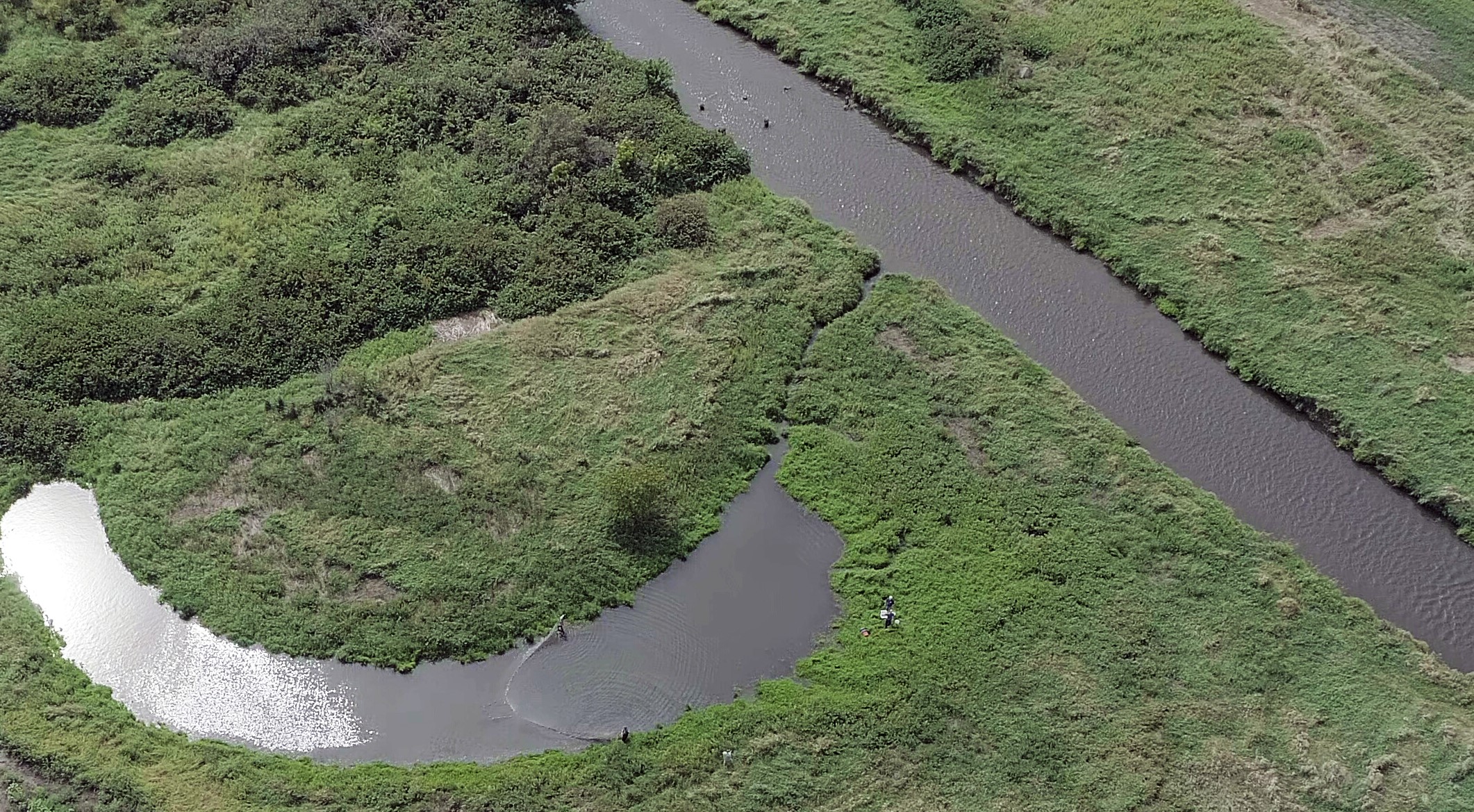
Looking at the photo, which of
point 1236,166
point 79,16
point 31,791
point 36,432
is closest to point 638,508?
point 31,791

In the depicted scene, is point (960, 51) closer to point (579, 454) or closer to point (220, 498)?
point (579, 454)

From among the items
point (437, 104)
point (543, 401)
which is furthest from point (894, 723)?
point (437, 104)

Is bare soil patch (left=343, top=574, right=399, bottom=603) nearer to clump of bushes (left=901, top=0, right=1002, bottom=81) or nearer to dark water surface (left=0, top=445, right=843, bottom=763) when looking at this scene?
dark water surface (left=0, top=445, right=843, bottom=763)

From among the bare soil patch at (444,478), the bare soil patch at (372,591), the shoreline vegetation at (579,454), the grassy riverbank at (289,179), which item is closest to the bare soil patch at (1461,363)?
the shoreline vegetation at (579,454)

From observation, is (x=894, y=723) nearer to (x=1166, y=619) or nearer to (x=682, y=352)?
(x=1166, y=619)

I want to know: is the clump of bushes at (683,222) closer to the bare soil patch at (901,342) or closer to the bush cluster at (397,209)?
the bush cluster at (397,209)

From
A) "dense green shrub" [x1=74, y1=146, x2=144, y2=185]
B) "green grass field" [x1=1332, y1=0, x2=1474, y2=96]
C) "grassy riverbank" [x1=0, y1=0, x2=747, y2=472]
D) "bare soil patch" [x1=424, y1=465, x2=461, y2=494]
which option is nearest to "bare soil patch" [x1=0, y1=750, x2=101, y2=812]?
"grassy riverbank" [x1=0, y1=0, x2=747, y2=472]
